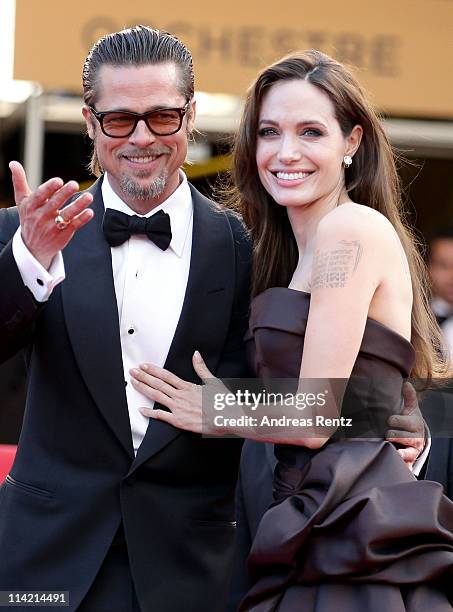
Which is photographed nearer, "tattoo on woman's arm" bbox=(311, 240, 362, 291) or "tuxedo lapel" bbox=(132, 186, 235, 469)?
"tattoo on woman's arm" bbox=(311, 240, 362, 291)

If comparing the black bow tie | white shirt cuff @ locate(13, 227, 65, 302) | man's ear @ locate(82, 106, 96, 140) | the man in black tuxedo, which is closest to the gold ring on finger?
white shirt cuff @ locate(13, 227, 65, 302)

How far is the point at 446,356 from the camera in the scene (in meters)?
3.61

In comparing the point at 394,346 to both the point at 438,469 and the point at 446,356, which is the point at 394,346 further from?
the point at 438,469

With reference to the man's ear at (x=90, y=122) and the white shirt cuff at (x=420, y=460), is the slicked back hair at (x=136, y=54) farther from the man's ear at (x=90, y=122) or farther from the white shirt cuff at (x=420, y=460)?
the white shirt cuff at (x=420, y=460)

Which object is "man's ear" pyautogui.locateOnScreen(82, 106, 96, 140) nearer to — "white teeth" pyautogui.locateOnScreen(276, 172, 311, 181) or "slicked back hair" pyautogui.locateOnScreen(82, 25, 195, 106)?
"slicked back hair" pyautogui.locateOnScreen(82, 25, 195, 106)

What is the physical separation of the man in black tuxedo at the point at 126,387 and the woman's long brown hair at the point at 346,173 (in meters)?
0.15

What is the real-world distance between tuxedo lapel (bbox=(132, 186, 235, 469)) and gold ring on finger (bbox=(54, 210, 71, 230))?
1.58ft

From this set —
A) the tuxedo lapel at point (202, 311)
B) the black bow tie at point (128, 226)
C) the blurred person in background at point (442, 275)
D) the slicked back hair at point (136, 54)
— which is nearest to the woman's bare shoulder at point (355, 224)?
the tuxedo lapel at point (202, 311)

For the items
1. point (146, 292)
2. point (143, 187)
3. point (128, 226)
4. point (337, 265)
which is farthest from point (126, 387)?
point (337, 265)

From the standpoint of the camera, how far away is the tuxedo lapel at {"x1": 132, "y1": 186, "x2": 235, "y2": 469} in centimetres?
320

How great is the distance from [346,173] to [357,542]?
1.11 metres

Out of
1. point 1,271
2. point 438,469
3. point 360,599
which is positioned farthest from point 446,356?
point 1,271

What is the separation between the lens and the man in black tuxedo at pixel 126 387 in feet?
10.4

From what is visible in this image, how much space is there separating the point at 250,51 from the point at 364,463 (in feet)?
13.4
